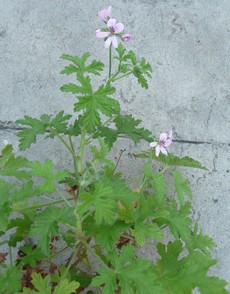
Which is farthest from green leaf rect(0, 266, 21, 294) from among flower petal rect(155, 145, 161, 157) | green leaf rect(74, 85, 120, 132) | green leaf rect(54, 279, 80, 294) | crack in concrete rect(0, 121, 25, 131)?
crack in concrete rect(0, 121, 25, 131)

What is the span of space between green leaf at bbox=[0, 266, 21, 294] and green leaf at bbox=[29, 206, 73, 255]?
19 cm

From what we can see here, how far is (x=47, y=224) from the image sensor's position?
1506 mm

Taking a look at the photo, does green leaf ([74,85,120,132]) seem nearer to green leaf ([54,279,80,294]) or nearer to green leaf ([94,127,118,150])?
green leaf ([94,127,118,150])

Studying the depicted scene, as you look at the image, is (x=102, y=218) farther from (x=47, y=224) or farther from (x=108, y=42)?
(x=108, y=42)

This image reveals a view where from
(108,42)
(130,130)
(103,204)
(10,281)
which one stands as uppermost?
(108,42)

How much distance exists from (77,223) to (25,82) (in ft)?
3.33

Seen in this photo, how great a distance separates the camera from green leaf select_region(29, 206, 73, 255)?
1.49 meters

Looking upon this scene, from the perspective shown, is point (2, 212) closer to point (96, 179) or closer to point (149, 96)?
point (96, 179)

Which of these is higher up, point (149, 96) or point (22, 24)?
point (22, 24)

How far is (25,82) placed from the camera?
2375mm

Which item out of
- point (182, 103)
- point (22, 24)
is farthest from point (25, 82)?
point (182, 103)

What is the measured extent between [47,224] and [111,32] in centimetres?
71

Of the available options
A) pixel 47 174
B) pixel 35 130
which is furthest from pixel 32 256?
pixel 35 130

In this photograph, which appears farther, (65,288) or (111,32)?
(111,32)
